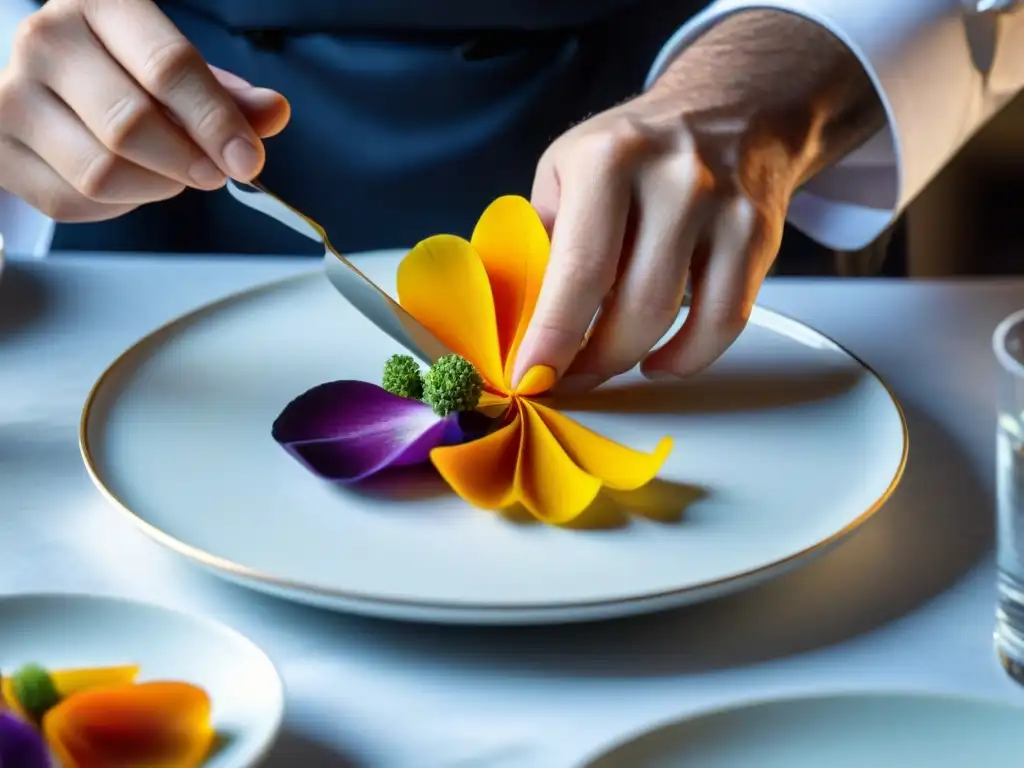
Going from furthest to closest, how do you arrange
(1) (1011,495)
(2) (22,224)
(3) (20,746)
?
(2) (22,224) → (1) (1011,495) → (3) (20,746)

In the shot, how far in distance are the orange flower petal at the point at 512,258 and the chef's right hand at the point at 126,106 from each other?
5.0 inches

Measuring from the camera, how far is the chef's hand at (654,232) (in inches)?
24.1

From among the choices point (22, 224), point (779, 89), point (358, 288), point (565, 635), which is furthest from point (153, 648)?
point (22, 224)

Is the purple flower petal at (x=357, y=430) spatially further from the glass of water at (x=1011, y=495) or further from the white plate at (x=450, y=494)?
the glass of water at (x=1011, y=495)

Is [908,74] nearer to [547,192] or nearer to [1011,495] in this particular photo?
[547,192]

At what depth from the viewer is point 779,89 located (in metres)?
0.77

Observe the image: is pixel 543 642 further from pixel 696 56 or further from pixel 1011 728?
pixel 696 56

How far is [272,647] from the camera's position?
477 millimetres

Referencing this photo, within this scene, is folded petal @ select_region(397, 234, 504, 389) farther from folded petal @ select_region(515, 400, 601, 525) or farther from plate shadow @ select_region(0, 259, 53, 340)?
plate shadow @ select_region(0, 259, 53, 340)

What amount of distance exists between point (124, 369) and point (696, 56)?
0.43 meters

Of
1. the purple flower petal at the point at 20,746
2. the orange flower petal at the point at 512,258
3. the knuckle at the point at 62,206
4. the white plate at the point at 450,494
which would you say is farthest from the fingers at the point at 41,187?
the purple flower petal at the point at 20,746

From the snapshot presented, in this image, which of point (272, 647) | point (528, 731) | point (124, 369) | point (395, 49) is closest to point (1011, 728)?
point (528, 731)

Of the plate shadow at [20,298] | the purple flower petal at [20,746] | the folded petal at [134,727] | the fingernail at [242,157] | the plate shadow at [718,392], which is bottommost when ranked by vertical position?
the plate shadow at [20,298]

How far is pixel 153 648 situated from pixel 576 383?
0.92ft
